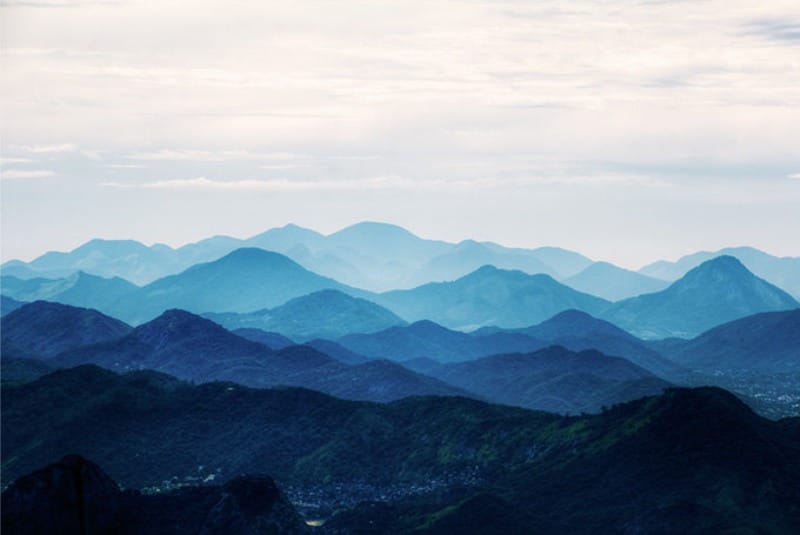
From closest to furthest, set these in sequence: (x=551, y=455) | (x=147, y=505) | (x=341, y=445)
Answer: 1. (x=147, y=505)
2. (x=551, y=455)
3. (x=341, y=445)

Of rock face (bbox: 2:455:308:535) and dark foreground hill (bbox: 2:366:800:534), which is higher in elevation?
rock face (bbox: 2:455:308:535)

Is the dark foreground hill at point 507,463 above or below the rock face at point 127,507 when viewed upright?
below

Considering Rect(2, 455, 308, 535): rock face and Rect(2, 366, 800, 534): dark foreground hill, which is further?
Rect(2, 366, 800, 534): dark foreground hill

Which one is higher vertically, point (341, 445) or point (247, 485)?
point (247, 485)

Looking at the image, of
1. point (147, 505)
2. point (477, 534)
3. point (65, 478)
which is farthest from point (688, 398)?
point (65, 478)

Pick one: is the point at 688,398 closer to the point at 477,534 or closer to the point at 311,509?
the point at 477,534
